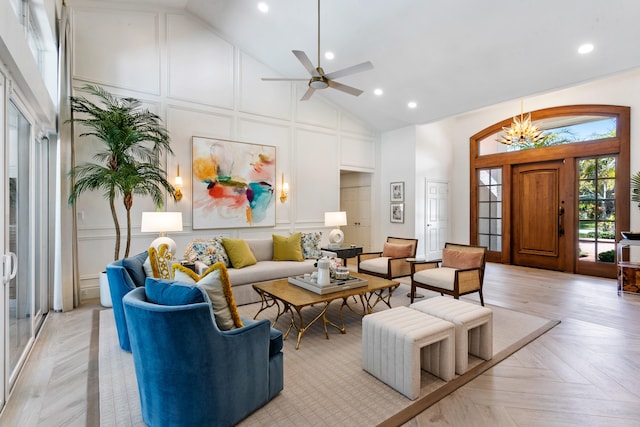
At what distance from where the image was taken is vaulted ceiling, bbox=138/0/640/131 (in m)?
3.80

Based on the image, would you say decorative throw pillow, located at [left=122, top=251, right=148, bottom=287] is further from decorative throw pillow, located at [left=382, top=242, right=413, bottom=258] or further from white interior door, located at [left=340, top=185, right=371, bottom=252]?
white interior door, located at [left=340, top=185, right=371, bottom=252]

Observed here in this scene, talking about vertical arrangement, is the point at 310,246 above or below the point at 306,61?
below

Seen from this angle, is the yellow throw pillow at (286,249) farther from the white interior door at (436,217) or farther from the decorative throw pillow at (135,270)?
the white interior door at (436,217)

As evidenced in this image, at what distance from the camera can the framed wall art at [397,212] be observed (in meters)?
7.29

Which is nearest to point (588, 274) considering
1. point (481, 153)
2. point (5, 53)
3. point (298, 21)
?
point (481, 153)

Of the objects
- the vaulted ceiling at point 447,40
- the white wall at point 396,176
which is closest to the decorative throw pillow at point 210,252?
the vaulted ceiling at point 447,40

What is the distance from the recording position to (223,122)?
18.4 ft

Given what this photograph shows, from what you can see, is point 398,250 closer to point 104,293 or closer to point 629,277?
point 629,277

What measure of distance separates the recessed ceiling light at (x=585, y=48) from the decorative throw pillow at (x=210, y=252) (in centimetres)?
533

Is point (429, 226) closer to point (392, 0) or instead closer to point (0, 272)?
point (392, 0)

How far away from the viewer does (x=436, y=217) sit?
7.66m

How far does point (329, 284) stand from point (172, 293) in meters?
1.81

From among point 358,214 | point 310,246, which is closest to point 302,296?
point 310,246

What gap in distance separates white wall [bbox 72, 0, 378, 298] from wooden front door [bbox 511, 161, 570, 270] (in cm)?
380
